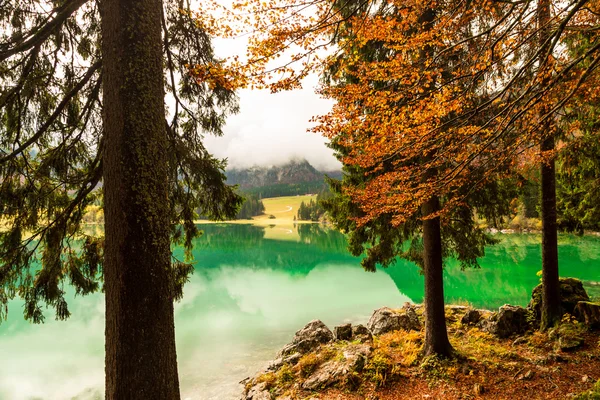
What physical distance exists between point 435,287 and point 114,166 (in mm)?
5823

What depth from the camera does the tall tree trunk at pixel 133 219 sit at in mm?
2107

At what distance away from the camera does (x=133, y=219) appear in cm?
212

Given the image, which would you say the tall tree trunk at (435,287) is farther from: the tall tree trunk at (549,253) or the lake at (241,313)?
the lake at (241,313)

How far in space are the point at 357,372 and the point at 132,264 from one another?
5.38m

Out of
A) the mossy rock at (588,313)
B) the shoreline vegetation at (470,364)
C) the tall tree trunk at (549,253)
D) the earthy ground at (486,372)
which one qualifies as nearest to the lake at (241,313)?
the shoreline vegetation at (470,364)

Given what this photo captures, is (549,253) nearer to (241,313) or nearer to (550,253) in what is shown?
(550,253)

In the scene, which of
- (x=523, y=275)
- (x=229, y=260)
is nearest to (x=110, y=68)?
(x=523, y=275)

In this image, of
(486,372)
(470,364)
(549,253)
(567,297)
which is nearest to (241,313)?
(470,364)

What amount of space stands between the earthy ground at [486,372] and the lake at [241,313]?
3.85 meters

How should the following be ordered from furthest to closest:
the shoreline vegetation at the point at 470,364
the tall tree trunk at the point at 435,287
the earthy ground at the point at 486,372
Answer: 1. the tall tree trunk at the point at 435,287
2. the shoreline vegetation at the point at 470,364
3. the earthy ground at the point at 486,372

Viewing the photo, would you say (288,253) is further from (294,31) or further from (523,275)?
(294,31)

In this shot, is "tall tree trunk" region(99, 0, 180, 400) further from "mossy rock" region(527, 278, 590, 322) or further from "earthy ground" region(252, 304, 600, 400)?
"mossy rock" region(527, 278, 590, 322)

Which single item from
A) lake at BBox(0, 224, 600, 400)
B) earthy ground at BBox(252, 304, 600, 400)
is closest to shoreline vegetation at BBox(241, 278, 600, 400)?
Result: earthy ground at BBox(252, 304, 600, 400)

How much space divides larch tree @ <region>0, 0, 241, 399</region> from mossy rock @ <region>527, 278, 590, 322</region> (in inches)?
280
